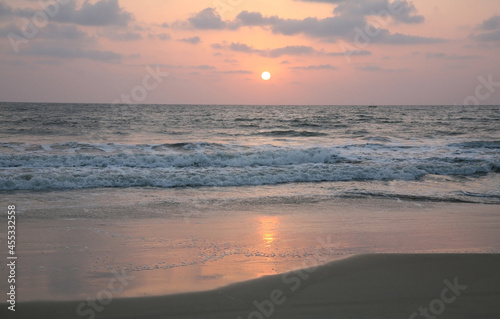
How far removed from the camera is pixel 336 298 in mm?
4691

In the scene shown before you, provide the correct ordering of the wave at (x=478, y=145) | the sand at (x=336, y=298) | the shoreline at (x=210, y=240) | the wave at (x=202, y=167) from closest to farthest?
the sand at (x=336, y=298), the shoreline at (x=210, y=240), the wave at (x=202, y=167), the wave at (x=478, y=145)

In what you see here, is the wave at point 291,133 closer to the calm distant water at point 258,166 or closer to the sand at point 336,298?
the calm distant water at point 258,166

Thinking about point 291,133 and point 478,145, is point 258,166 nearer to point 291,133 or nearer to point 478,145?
point 478,145

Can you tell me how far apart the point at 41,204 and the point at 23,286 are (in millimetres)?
5244

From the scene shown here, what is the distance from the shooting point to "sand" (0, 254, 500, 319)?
14.2ft

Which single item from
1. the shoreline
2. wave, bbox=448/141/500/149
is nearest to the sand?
the shoreline

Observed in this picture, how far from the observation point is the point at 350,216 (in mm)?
8781

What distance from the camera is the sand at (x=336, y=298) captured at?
433 cm

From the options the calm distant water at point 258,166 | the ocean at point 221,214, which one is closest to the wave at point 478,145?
the calm distant water at point 258,166

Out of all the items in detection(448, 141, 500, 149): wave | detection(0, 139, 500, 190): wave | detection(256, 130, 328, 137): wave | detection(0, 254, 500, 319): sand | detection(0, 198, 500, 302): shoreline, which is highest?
detection(256, 130, 328, 137): wave

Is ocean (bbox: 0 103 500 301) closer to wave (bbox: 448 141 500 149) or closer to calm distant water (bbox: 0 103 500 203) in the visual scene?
calm distant water (bbox: 0 103 500 203)

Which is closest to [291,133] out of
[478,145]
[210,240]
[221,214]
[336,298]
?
[478,145]

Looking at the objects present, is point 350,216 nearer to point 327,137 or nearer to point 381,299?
point 381,299

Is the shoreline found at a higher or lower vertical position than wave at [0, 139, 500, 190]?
lower
